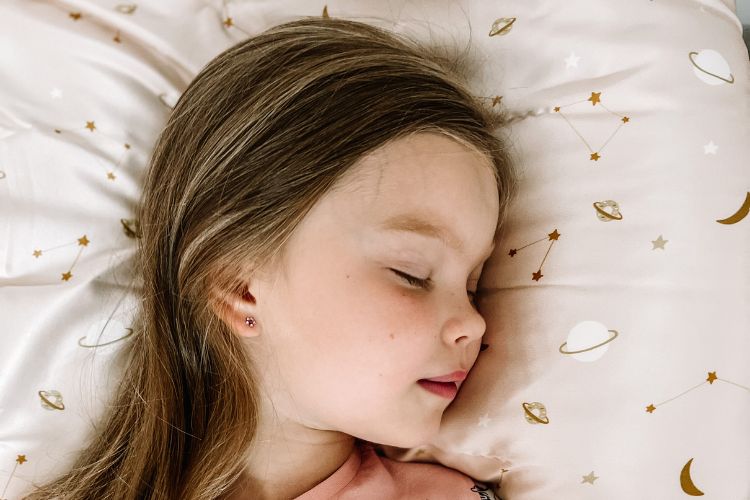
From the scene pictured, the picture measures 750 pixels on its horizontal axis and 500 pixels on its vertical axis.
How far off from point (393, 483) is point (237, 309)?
15.8 inches

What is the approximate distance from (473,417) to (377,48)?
0.57 m

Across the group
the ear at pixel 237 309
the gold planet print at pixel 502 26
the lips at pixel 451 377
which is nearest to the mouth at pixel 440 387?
the lips at pixel 451 377

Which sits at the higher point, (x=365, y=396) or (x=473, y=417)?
(x=365, y=396)

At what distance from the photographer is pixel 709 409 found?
938mm

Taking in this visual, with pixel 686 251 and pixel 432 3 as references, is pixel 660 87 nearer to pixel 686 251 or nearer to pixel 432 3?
pixel 686 251

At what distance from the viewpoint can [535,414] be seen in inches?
40.0

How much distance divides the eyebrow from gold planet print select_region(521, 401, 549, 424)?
28 cm

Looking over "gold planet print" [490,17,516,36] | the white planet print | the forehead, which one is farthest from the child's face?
the white planet print

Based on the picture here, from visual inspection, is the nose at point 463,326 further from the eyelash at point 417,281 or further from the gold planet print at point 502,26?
the gold planet print at point 502,26

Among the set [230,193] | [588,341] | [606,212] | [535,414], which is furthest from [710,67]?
[230,193]

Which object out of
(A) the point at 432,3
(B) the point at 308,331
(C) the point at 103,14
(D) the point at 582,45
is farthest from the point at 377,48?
(C) the point at 103,14

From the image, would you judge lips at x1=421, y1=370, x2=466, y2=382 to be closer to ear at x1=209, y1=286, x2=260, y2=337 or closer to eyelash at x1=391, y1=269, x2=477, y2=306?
eyelash at x1=391, y1=269, x2=477, y2=306

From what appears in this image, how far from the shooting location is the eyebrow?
2.95 ft

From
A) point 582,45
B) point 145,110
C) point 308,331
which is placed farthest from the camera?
point 145,110
